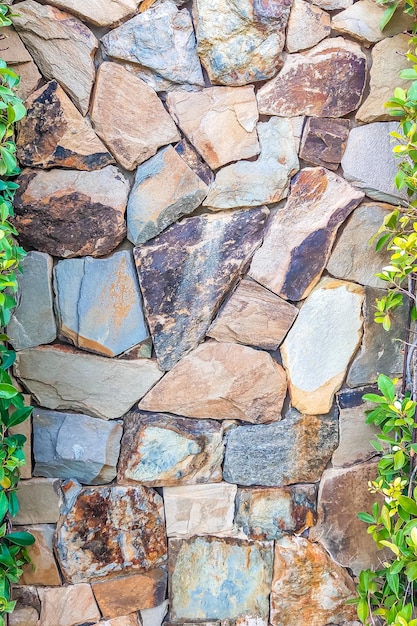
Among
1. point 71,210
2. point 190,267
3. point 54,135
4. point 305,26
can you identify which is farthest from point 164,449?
point 305,26

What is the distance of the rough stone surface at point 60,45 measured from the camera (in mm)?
1365

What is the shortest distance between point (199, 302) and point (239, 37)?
2.06 ft

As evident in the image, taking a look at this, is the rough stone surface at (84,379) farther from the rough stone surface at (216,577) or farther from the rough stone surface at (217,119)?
the rough stone surface at (217,119)

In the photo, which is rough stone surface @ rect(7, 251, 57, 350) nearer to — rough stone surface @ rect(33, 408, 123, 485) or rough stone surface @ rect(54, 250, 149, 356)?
rough stone surface @ rect(54, 250, 149, 356)

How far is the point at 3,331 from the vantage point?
1.46m

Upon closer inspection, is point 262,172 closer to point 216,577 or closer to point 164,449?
point 164,449

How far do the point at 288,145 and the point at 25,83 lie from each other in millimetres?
634

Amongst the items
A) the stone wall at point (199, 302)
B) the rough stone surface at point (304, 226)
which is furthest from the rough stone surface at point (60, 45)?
the rough stone surface at point (304, 226)

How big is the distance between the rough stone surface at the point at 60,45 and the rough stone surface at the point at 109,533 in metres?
0.96

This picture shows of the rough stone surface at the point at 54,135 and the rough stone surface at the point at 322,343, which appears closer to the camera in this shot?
the rough stone surface at the point at 54,135

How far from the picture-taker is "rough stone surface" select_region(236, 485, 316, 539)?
60.3 inches

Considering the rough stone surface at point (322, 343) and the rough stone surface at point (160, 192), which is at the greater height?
the rough stone surface at point (160, 192)

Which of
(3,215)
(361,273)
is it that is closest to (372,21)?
(361,273)

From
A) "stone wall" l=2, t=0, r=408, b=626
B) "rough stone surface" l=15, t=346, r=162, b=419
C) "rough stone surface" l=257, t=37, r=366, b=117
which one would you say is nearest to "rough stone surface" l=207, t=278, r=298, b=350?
"stone wall" l=2, t=0, r=408, b=626
